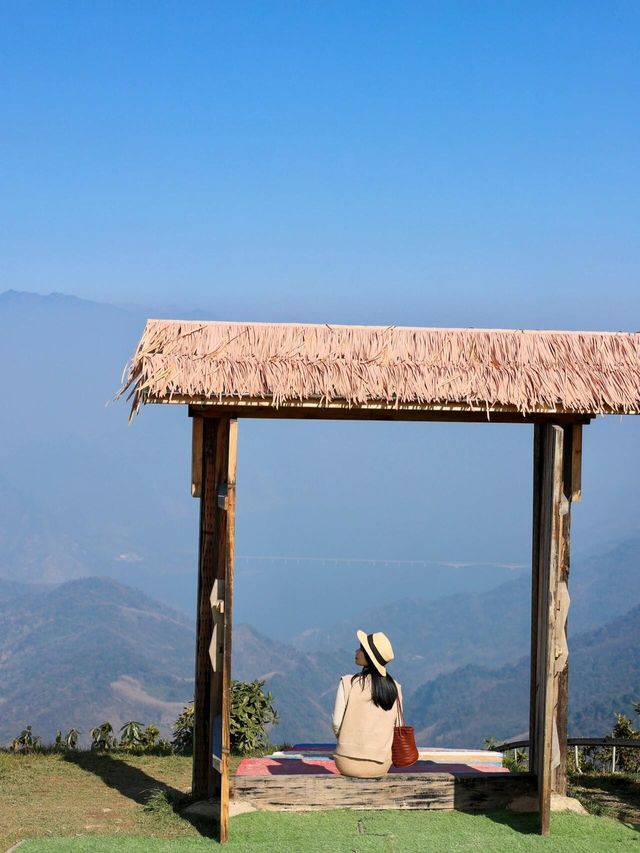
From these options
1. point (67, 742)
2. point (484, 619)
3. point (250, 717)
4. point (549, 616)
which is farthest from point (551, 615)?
point (484, 619)

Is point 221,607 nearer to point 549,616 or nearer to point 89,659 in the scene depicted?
point 549,616

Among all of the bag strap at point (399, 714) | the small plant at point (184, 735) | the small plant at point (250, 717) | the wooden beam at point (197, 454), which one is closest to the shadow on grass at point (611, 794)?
the bag strap at point (399, 714)

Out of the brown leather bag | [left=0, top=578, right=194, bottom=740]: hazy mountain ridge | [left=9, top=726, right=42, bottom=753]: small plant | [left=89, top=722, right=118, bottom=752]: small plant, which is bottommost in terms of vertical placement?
[left=0, top=578, right=194, bottom=740]: hazy mountain ridge

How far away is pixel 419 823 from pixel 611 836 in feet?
3.88

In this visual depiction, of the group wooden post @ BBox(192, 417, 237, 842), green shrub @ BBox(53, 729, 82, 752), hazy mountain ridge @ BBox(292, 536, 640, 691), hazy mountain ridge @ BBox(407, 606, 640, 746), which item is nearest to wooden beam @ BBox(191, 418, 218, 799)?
wooden post @ BBox(192, 417, 237, 842)

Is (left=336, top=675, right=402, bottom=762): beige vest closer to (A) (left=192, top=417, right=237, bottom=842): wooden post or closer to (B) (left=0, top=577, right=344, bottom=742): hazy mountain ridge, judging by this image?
(A) (left=192, top=417, right=237, bottom=842): wooden post

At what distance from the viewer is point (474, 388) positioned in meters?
6.94

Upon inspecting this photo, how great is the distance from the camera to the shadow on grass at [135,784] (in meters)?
7.16

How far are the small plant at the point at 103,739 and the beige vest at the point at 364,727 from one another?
3.47 metres

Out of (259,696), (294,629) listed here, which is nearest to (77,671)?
(294,629)

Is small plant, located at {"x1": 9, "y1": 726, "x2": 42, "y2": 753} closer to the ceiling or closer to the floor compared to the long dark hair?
closer to the floor

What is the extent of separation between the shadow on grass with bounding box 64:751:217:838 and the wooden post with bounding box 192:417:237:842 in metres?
0.15

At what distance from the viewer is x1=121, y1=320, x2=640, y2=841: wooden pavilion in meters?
6.79

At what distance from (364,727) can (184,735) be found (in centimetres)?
442
